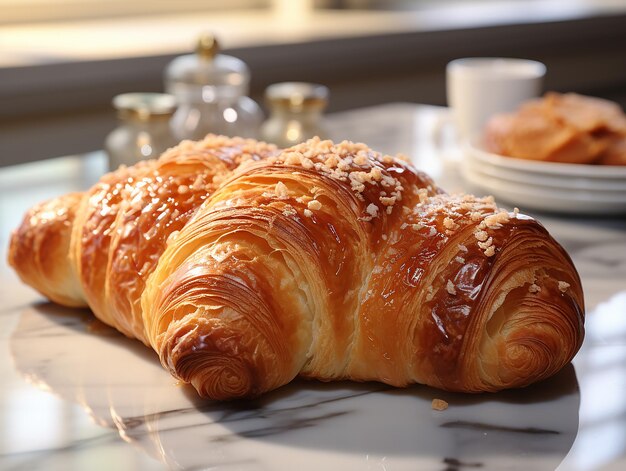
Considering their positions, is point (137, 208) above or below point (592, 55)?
above

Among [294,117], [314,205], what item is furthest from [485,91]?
[314,205]

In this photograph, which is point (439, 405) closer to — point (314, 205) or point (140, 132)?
point (314, 205)

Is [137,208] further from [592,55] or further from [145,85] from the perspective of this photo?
[592,55]

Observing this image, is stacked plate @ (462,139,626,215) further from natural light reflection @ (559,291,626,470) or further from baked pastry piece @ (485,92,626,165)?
natural light reflection @ (559,291,626,470)

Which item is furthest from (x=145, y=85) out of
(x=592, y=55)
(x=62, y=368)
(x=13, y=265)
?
(x=592, y=55)

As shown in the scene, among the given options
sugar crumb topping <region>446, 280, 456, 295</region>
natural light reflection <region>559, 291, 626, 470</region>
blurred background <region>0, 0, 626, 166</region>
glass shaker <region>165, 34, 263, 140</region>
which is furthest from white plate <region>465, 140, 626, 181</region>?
blurred background <region>0, 0, 626, 166</region>
